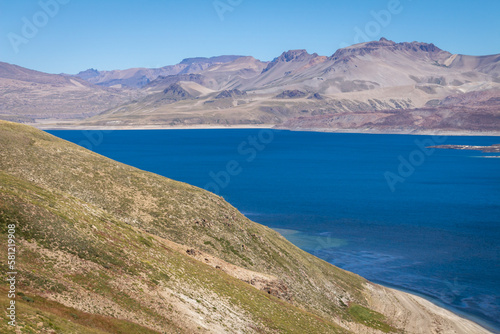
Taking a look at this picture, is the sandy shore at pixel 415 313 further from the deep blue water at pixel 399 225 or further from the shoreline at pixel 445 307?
the deep blue water at pixel 399 225

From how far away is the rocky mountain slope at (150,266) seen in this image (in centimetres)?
3503

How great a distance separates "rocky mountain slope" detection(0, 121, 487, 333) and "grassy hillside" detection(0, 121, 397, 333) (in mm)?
140

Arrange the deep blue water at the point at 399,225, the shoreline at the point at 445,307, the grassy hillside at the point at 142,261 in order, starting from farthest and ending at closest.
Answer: the deep blue water at the point at 399,225 < the shoreline at the point at 445,307 < the grassy hillside at the point at 142,261

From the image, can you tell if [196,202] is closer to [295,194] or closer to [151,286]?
[151,286]

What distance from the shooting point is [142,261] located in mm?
43156

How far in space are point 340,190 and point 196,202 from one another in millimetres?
108977

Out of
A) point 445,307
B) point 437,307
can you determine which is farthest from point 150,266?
point 445,307

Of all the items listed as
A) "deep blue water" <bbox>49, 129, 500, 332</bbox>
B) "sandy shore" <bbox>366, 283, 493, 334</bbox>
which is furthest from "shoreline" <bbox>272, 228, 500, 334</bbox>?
"deep blue water" <bbox>49, 129, 500, 332</bbox>

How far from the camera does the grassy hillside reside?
34969 millimetres

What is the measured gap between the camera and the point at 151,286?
39906 millimetres

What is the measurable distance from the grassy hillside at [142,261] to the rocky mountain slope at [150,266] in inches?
5.5

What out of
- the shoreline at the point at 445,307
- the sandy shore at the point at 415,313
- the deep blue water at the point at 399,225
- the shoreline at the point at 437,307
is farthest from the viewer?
the deep blue water at the point at 399,225

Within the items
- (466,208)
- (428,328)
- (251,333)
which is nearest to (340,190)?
(466,208)

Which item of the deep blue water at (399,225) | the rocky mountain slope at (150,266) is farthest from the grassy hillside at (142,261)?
the deep blue water at (399,225)
